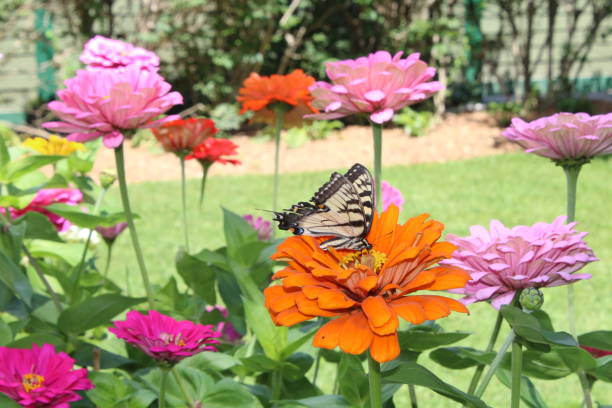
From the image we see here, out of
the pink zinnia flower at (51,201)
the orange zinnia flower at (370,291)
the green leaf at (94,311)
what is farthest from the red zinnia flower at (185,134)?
the orange zinnia flower at (370,291)

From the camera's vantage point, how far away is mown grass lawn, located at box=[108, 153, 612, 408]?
3.48 meters

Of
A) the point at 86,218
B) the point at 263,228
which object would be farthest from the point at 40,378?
the point at 263,228

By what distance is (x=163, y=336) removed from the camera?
1.12 m

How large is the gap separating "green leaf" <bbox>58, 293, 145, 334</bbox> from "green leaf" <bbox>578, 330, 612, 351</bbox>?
0.67 m

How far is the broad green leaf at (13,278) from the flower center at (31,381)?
0.21 m

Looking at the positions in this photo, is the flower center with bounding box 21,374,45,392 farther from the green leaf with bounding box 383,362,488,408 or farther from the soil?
the soil

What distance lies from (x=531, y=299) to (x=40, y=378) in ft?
2.13

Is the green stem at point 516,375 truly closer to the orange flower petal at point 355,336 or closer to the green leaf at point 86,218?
the orange flower petal at point 355,336

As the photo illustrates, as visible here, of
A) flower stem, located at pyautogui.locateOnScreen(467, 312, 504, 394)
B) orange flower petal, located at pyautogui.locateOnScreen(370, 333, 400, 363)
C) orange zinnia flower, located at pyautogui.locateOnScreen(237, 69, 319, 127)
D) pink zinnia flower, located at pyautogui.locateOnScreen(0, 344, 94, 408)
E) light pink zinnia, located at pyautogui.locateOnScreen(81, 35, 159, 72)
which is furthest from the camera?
orange zinnia flower, located at pyautogui.locateOnScreen(237, 69, 319, 127)

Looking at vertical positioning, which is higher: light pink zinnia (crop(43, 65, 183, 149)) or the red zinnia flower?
light pink zinnia (crop(43, 65, 183, 149))

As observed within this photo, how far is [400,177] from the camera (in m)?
6.35

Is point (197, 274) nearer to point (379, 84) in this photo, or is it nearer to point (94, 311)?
point (94, 311)

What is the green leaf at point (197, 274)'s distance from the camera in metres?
1.49

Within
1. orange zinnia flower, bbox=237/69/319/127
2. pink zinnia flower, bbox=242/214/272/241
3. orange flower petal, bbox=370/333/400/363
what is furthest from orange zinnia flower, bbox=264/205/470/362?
pink zinnia flower, bbox=242/214/272/241
